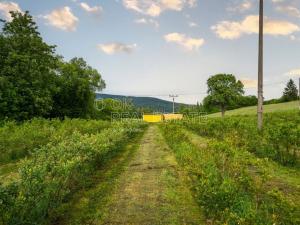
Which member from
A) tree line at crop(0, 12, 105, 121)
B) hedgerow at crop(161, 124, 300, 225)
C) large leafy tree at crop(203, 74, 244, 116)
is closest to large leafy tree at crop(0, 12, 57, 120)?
tree line at crop(0, 12, 105, 121)

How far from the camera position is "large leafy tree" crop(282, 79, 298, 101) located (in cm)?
10169

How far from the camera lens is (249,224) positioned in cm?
596

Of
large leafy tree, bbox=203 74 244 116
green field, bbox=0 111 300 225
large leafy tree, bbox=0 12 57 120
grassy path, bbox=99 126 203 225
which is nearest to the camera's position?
green field, bbox=0 111 300 225

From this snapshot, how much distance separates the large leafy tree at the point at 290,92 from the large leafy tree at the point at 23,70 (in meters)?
74.1

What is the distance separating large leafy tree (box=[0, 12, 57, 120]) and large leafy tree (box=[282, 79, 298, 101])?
74117 millimetres

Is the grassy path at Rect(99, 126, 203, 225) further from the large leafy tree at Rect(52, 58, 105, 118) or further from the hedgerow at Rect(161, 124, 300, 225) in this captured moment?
the large leafy tree at Rect(52, 58, 105, 118)

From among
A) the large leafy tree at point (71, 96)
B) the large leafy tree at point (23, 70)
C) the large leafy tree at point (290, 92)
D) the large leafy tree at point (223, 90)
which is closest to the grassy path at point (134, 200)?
the large leafy tree at point (23, 70)

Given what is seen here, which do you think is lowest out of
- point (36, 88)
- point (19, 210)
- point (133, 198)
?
point (133, 198)

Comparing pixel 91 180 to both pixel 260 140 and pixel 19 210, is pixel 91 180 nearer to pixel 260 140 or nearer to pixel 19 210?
pixel 19 210

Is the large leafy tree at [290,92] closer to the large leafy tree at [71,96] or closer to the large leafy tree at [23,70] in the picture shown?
the large leafy tree at [71,96]

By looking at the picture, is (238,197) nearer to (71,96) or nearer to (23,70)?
(23,70)

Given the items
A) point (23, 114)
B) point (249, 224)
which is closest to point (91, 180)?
point (249, 224)

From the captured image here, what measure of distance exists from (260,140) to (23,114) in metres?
27.8

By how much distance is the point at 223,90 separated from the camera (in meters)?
90.4
